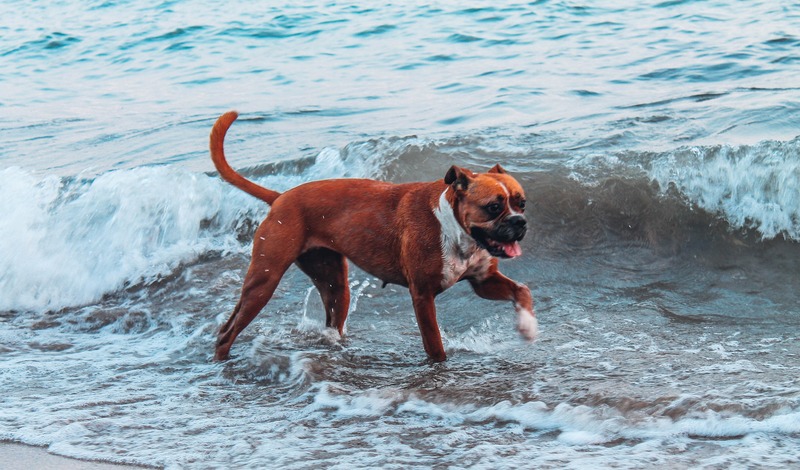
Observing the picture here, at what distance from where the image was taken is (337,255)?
20.2ft

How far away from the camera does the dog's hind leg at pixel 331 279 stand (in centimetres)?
612

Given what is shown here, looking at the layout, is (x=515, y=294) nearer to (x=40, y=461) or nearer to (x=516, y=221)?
(x=516, y=221)

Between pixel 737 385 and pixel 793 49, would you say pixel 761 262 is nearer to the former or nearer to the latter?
pixel 737 385

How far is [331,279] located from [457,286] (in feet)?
4.83

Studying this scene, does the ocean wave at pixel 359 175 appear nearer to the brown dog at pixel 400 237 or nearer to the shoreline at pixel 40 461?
the brown dog at pixel 400 237

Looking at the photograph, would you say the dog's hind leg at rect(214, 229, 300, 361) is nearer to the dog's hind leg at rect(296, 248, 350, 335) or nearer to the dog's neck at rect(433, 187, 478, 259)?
the dog's hind leg at rect(296, 248, 350, 335)

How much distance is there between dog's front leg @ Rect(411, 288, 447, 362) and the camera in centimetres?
548

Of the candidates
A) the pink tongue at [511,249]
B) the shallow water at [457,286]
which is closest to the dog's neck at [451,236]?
the pink tongue at [511,249]

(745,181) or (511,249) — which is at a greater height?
(511,249)

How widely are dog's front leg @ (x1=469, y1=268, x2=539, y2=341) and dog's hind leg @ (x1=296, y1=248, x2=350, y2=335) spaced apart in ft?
3.12

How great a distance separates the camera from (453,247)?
17.6ft

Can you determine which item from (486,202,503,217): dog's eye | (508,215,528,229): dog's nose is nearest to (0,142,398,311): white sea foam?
(486,202,503,217): dog's eye

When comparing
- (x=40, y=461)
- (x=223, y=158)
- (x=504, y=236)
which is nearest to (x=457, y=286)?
(x=223, y=158)

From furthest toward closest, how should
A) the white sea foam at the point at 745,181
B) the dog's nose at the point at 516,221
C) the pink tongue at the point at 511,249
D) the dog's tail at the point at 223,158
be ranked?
the white sea foam at the point at 745,181 → the dog's tail at the point at 223,158 → the pink tongue at the point at 511,249 → the dog's nose at the point at 516,221
